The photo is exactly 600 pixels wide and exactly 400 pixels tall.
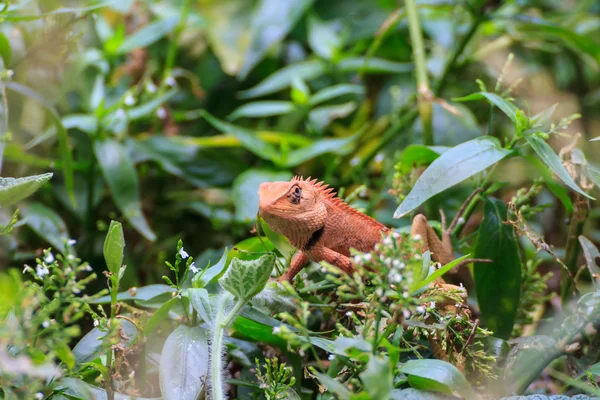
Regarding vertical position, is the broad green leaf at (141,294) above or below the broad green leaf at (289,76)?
below

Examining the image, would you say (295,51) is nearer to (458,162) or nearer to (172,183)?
(172,183)

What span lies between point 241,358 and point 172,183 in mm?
1347

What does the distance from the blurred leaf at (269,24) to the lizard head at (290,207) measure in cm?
144

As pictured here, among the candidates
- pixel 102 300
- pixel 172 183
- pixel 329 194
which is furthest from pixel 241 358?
pixel 172 183

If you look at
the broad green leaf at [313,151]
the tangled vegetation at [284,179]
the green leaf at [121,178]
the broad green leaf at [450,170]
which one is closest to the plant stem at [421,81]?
the tangled vegetation at [284,179]

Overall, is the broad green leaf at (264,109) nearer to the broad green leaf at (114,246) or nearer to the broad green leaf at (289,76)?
the broad green leaf at (289,76)

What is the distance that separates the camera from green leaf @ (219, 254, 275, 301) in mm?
1116

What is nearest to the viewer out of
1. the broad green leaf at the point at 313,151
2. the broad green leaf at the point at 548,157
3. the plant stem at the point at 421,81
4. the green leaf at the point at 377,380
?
the green leaf at the point at 377,380

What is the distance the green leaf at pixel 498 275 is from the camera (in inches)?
55.9

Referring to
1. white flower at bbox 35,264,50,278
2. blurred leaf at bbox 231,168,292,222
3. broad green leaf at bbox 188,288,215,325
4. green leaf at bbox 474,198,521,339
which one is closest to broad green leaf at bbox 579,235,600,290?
green leaf at bbox 474,198,521,339

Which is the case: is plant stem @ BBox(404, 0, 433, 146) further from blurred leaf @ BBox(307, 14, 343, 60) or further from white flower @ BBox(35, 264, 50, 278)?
white flower @ BBox(35, 264, 50, 278)

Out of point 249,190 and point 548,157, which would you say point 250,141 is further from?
point 548,157

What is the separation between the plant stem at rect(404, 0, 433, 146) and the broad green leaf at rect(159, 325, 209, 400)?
110 centimetres

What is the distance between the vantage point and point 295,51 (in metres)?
3.12
